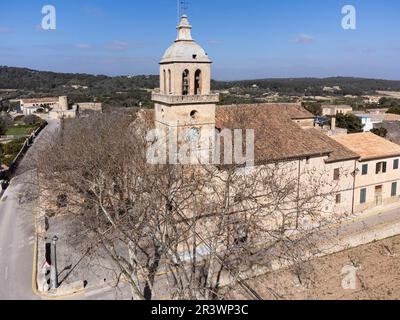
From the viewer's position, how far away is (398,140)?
5275cm

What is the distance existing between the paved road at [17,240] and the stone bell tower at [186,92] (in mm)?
11259

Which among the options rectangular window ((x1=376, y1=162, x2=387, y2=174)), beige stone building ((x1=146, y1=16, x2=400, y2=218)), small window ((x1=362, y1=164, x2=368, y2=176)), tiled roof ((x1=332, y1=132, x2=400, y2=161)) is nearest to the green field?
beige stone building ((x1=146, y1=16, x2=400, y2=218))

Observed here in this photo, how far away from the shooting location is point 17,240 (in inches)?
967

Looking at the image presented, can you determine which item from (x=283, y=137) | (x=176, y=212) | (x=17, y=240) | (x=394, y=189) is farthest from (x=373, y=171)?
(x=17, y=240)

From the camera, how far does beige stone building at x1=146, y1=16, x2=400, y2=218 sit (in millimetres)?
23188

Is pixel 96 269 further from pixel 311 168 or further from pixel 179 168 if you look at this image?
pixel 311 168

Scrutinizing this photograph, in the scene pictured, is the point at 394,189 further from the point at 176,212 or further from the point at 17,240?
the point at 17,240

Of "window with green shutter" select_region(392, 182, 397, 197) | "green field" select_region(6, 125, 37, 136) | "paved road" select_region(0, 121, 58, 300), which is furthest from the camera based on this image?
"green field" select_region(6, 125, 37, 136)

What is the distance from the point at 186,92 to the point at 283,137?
8124 mm

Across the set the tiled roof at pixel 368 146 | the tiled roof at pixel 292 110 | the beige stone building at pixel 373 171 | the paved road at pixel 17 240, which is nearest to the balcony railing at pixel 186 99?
the tiled roof at pixel 292 110

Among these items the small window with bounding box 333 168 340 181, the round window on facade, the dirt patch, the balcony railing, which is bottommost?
the dirt patch

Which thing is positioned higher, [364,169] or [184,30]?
[184,30]

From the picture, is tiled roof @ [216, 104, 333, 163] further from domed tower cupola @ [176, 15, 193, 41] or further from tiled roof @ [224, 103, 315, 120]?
domed tower cupola @ [176, 15, 193, 41]
